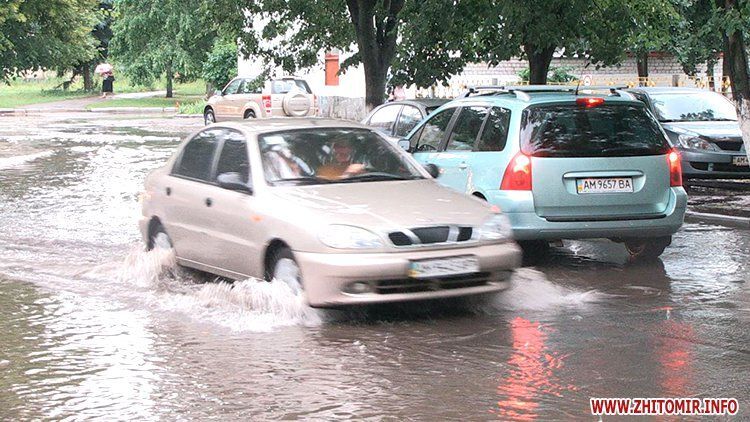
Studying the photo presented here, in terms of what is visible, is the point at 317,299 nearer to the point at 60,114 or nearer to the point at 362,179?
the point at 362,179

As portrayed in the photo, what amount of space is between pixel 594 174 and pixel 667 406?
459 cm

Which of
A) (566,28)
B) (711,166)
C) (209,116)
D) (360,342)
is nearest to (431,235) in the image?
(360,342)

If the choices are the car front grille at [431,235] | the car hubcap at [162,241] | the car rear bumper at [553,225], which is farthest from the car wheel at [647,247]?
the car hubcap at [162,241]

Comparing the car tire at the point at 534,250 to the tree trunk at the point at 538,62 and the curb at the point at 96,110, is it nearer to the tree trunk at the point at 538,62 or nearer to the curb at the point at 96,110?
the tree trunk at the point at 538,62

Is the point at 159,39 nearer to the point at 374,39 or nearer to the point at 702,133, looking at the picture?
the point at 374,39

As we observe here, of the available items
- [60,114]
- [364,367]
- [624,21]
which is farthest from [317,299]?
[60,114]

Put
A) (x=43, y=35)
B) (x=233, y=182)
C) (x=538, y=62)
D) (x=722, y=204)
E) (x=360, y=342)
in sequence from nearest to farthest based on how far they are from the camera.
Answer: (x=360, y=342)
(x=233, y=182)
(x=722, y=204)
(x=538, y=62)
(x=43, y=35)

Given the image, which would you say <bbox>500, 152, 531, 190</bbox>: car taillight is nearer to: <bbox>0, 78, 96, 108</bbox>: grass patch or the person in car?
the person in car

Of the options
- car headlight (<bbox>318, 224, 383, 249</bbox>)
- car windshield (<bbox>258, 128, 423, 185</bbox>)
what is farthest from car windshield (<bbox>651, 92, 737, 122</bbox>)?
car headlight (<bbox>318, 224, 383, 249</bbox>)

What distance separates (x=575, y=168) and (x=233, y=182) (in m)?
3.09

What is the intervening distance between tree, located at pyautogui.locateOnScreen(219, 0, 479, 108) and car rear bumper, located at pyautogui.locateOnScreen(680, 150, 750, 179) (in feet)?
15.5

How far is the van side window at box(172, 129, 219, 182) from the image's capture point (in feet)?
33.8

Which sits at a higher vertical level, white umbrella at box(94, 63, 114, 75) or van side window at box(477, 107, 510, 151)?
white umbrella at box(94, 63, 114, 75)

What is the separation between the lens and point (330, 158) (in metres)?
9.76
